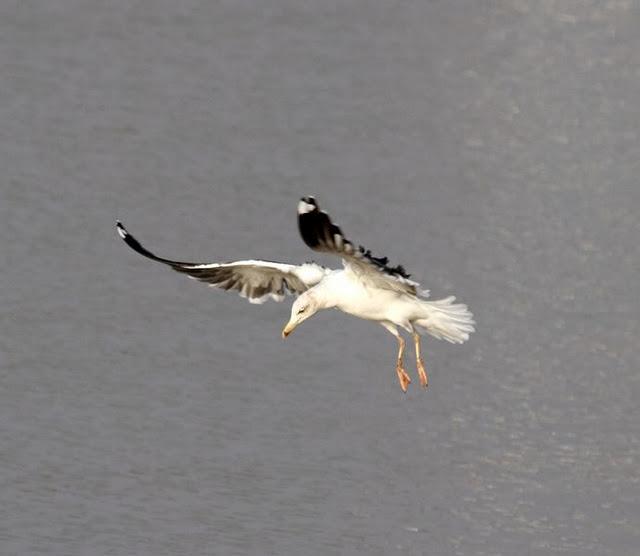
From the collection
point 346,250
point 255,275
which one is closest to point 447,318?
point 255,275

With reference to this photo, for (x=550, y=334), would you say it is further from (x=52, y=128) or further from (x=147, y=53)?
(x=147, y=53)

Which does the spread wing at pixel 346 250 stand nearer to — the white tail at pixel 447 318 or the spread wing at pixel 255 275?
the white tail at pixel 447 318

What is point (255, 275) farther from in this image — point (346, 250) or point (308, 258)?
point (308, 258)

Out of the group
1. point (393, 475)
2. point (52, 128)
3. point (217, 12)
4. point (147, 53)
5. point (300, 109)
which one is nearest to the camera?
point (393, 475)

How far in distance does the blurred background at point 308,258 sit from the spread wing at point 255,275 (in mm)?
1131

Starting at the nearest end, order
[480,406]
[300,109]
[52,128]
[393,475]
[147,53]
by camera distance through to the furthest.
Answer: [393,475] < [480,406] < [52,128] < [300,109] < [147,53]

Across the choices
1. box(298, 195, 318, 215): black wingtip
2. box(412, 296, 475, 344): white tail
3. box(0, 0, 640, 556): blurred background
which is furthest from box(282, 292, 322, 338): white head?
box(298, 195, 318, 215): black wingtip

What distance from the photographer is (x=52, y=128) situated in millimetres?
20812

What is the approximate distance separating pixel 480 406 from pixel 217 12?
13055 mm

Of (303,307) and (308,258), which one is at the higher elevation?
(308,258)

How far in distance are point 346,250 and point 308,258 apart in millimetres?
6474

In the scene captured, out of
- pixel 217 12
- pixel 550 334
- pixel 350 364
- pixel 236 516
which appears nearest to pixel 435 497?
pixel 236 516

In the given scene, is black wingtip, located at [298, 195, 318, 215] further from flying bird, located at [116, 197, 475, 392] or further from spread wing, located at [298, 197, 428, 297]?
flying bird, located at [116, 197, 475, 392]

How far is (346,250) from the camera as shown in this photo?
10.8 metres
